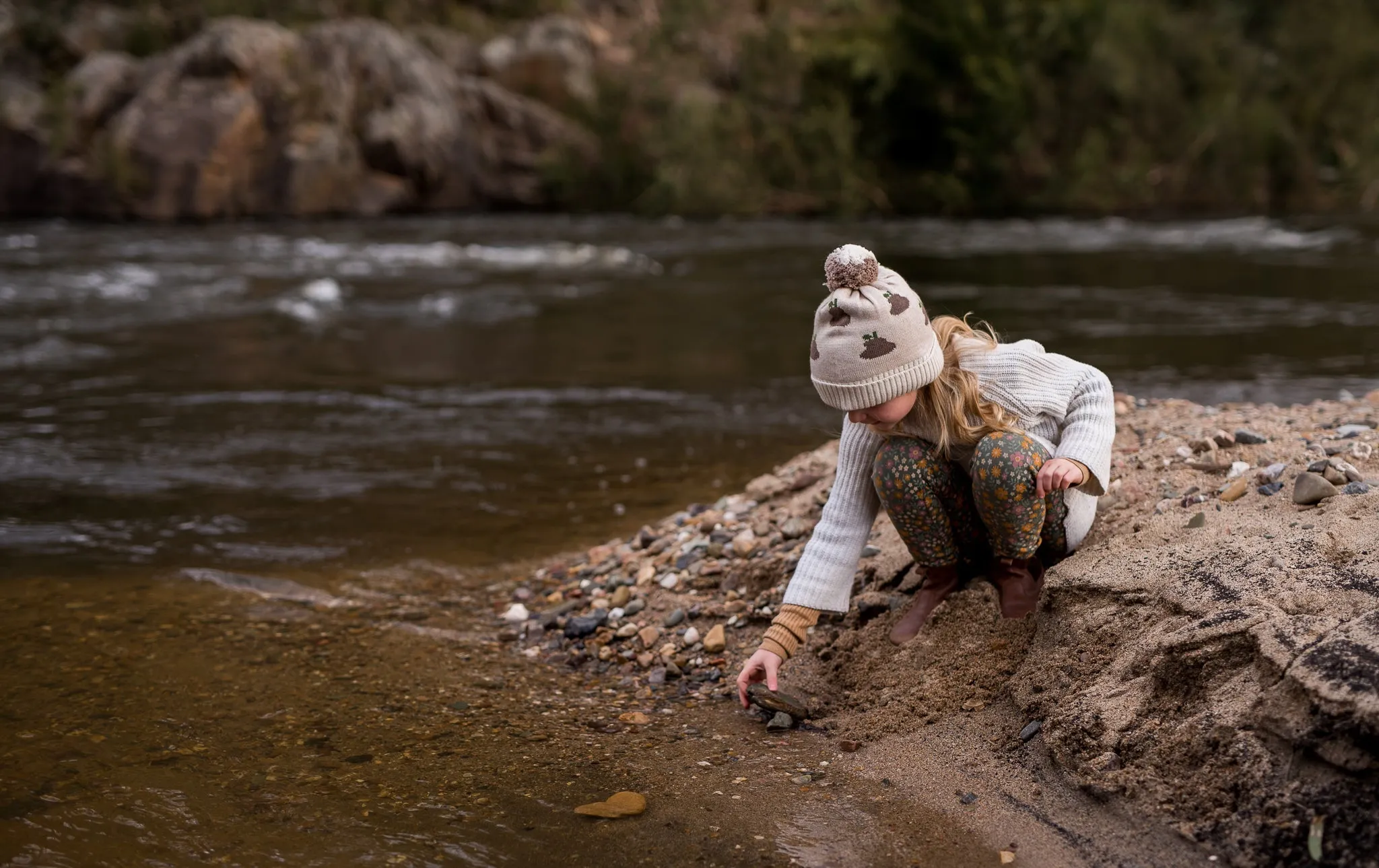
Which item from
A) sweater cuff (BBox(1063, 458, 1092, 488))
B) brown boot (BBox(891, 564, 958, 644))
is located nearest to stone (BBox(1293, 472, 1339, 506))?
sweater cuff (BBox(1063, 458, 1092, 488))

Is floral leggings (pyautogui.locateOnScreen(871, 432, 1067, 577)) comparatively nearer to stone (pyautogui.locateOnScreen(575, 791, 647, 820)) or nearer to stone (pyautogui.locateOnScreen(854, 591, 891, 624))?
stone (pyautogui.locateOnScreen(854, 591, 891, 624))

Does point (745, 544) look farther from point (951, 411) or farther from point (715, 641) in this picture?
point (951, 411)

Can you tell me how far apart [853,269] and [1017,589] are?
1.07 m

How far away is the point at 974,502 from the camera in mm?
3309

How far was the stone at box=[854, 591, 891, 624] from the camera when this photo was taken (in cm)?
376

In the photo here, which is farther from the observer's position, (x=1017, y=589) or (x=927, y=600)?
(x=927, y=600)

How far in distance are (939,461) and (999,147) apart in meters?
22.5

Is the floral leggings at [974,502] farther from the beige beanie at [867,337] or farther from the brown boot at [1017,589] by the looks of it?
the beige beanie at [867,337]

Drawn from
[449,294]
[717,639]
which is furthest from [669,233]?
[717,639]

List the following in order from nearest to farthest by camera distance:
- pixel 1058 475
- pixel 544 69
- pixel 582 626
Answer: pixel 1058 475, pixel 582 626, pixel 544 69

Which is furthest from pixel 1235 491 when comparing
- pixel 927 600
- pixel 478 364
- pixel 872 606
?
pixel 478 364

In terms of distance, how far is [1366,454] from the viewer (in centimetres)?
360

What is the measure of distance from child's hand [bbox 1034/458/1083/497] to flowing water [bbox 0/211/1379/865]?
37.1 inches

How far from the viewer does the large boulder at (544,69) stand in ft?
90.2
